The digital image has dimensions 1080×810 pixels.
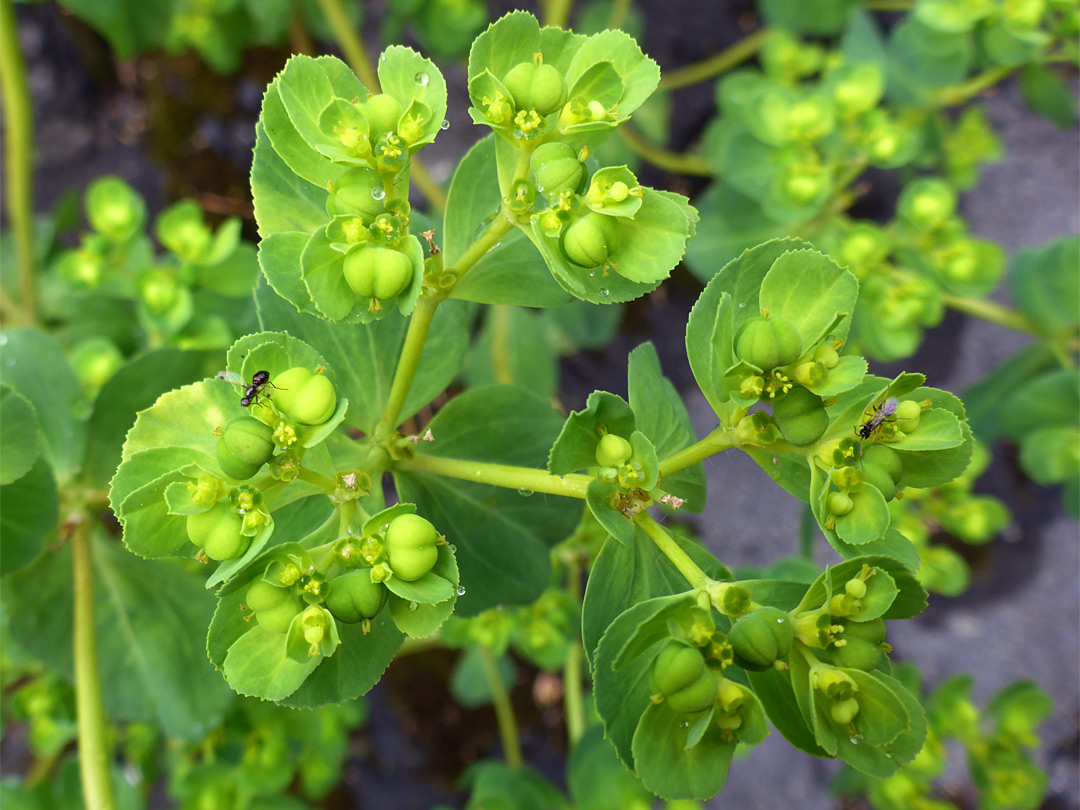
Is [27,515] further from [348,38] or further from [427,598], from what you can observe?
[348,38]

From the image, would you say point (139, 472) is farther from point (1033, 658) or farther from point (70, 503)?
point (1033, 658)

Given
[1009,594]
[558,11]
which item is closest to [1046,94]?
[558,11]

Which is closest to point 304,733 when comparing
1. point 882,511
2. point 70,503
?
point 70,503

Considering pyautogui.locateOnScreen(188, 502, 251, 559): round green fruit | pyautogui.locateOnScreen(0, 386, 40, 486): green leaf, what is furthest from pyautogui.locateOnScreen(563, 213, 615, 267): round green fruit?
pyautogui.locateOnScreen(0, 386, 40, 486): green leaf

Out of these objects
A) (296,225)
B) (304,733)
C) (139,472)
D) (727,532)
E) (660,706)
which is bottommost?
(727,532)

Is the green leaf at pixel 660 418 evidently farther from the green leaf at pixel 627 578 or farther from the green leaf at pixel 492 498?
the green leaf at pixel 492 498

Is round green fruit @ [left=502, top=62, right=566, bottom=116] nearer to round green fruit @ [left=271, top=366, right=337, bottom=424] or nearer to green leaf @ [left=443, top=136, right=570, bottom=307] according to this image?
green leaf @ [left=443, top=136, right=570, bottom=307]

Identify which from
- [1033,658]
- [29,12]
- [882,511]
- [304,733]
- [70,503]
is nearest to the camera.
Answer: [882,511]
